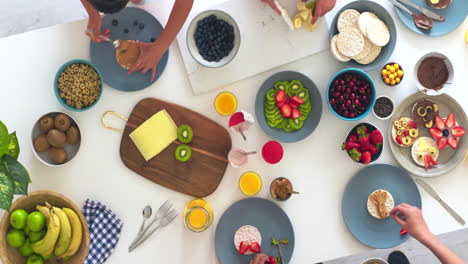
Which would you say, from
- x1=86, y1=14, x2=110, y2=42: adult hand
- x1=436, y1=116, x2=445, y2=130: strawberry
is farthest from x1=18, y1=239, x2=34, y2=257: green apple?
x1=436, y1=116, x2=445, y2=130: strawberry

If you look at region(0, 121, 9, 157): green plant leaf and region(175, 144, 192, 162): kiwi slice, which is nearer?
region(0, 121, 9, 157): green plant leaf

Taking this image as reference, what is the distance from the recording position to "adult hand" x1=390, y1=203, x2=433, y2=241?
1291 mm

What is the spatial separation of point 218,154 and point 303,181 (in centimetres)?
32

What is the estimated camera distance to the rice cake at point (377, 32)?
1324mm

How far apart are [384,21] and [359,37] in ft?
0.39

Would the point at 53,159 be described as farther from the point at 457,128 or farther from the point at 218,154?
the point at 457,128

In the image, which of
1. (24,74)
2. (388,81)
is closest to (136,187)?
(24,74)

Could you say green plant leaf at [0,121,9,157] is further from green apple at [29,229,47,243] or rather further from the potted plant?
green apple at [29,229,47,243]

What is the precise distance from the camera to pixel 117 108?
1375 mm

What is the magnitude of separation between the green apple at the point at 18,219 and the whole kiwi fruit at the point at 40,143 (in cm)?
21

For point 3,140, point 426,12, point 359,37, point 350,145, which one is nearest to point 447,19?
point 426,12

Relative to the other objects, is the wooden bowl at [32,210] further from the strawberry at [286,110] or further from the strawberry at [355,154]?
the strawberry at [355,154]

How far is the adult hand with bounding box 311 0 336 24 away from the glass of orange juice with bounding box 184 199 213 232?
0.75 m

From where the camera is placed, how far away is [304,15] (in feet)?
4.38
